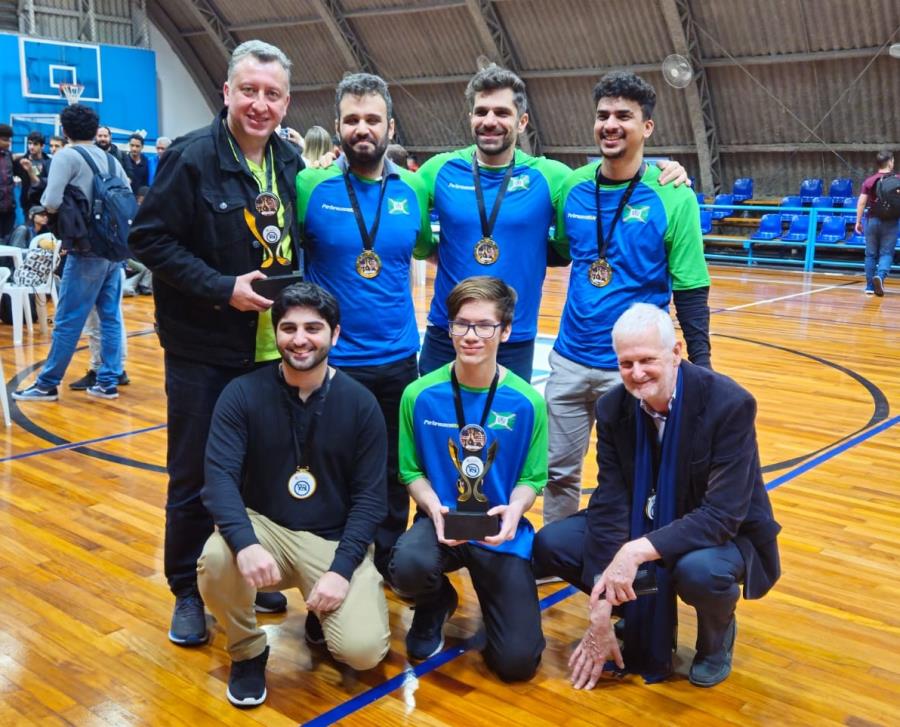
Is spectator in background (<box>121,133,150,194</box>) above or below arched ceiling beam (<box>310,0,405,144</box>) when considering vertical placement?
below

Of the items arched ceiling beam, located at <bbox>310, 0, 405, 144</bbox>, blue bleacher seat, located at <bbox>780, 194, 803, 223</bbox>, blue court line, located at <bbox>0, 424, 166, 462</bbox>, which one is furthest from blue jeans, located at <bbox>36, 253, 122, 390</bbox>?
arched ceiling beam, located at <bbox>310, 0, 405, 144</bbox>

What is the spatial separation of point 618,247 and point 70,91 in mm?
18275

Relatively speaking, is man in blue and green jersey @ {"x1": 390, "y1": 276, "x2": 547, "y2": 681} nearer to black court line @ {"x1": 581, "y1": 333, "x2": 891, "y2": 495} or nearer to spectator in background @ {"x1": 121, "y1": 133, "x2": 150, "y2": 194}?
black court line @ {"x1": 581, "y1": 333, "x2": 891, "y2": 495}

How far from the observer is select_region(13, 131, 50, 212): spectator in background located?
1035 centimetres

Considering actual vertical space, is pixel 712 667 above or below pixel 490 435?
below

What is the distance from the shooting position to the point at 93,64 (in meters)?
19.9

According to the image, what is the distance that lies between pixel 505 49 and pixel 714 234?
504cm

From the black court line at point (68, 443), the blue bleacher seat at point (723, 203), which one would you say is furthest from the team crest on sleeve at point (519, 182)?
the blue bleacher seat at point (723, 203)

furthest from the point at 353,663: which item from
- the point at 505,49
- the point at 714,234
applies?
the point at 505,49

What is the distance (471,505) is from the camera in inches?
111

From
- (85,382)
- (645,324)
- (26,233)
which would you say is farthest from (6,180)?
(645,324)

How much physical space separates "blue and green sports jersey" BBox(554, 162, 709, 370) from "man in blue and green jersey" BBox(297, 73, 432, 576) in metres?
0.56

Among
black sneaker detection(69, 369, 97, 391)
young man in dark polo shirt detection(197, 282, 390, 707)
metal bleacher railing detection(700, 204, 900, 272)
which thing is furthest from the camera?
metal bleacher railing detection(700, 204, 900, 272)

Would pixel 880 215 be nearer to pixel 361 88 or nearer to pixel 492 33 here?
pixel 492 33
